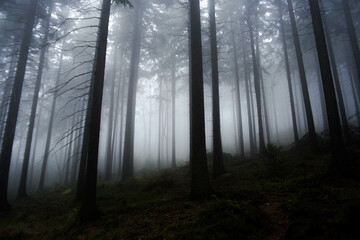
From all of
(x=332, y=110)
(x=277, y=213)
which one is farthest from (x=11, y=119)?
(x=332, y=110)

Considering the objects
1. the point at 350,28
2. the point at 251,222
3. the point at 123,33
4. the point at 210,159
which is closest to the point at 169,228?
the point at 251,222

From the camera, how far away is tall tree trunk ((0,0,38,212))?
948 centimetres

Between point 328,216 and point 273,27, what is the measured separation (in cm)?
1893

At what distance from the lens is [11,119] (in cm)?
1016

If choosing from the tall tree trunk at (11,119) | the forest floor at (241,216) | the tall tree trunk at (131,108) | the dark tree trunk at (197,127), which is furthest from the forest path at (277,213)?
the tall tree trunk at (11,119)

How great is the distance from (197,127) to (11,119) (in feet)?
36.6

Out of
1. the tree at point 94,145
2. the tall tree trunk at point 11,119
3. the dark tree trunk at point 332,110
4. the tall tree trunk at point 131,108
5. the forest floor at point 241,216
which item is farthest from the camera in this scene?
the tall tree trunk at point 131,108

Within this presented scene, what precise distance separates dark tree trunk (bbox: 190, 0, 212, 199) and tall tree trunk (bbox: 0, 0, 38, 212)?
35.0 feet

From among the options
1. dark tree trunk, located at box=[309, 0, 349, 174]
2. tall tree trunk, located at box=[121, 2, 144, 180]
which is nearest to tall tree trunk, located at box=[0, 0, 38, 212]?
tall tree trunk, located at box=[121, 2, 144, 180]

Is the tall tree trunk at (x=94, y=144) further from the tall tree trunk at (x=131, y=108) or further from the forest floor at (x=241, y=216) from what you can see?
the tall tree trunk at (x=131, y=108)

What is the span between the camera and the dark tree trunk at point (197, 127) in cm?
621

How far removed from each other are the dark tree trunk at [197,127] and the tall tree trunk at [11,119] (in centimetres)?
1068

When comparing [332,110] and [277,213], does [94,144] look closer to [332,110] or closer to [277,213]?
[277,213]

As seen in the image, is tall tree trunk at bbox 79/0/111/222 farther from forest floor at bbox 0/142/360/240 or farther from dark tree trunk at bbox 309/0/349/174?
dark tree trunk at bbox 309/0/349/174
